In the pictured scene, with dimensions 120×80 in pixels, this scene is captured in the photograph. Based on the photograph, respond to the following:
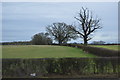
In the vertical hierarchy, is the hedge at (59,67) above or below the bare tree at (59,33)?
below

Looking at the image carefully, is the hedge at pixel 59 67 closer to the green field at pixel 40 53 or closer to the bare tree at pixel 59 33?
the green field at pixel 40 53

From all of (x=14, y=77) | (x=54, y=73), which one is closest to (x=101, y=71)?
(x=54, y=73)

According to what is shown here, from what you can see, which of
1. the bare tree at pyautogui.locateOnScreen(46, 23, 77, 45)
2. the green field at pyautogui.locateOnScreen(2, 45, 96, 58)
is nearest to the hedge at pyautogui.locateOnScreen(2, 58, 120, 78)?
the green field at pyautogui.locateOnScreen(2, 45, 96, 58)

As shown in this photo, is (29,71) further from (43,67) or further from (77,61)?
(77,61)

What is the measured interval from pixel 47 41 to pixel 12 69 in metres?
39.9

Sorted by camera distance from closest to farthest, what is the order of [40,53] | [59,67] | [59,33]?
[59,67] < [40,53] < [59,33]

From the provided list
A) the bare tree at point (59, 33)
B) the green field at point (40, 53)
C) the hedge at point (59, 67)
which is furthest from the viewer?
the bare tree at point (59, 33)

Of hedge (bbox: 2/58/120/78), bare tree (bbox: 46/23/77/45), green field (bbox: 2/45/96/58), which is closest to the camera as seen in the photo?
hedge (bbox: 2/58/120/78)

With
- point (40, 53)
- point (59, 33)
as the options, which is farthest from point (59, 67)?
point (59, 33)

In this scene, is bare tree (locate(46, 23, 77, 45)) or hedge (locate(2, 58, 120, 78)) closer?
hedge (locate(2, 58, 120, 78))

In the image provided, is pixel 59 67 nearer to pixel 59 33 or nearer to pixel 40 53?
pixel 40 53

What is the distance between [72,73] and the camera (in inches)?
260

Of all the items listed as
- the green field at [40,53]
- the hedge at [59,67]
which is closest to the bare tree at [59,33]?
the green field at [40,53]

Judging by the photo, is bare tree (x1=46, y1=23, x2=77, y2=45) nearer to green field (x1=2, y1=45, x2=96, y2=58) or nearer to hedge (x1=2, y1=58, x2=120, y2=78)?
green field (x1=2, y1=45, x2=96, y2=58)
